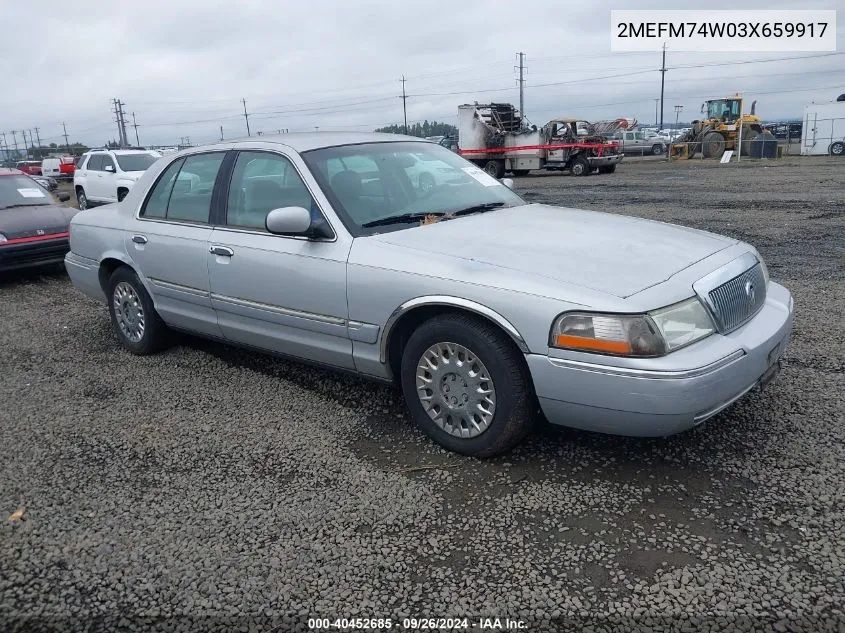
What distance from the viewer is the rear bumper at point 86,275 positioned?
18.6 feet

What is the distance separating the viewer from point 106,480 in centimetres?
355

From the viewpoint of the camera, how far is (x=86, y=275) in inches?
228

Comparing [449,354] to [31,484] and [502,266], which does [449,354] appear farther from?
[31,484]

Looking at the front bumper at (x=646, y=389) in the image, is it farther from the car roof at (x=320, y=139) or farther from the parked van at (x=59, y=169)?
the parked van at (x=59, y=169)

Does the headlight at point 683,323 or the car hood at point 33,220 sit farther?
the car hood at point 33,220

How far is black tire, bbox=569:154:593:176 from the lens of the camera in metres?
27.7

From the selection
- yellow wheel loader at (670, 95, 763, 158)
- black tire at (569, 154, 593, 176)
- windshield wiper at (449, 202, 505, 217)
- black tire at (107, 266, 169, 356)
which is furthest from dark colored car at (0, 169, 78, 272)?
yellow wheel loader at (670, 95, 763, 158)

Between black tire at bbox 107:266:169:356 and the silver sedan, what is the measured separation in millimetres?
60

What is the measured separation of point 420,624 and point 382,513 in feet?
2.39

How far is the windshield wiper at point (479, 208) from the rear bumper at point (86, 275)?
3099 mm

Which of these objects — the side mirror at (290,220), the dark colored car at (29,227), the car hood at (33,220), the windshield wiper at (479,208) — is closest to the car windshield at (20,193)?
the dark colored car at (29,227)

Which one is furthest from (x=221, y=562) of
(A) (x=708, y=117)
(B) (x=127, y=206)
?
(A) (x=708, y=117)

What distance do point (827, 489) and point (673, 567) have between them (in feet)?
3.22

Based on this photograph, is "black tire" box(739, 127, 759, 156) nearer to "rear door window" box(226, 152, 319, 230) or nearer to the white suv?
the white suv
